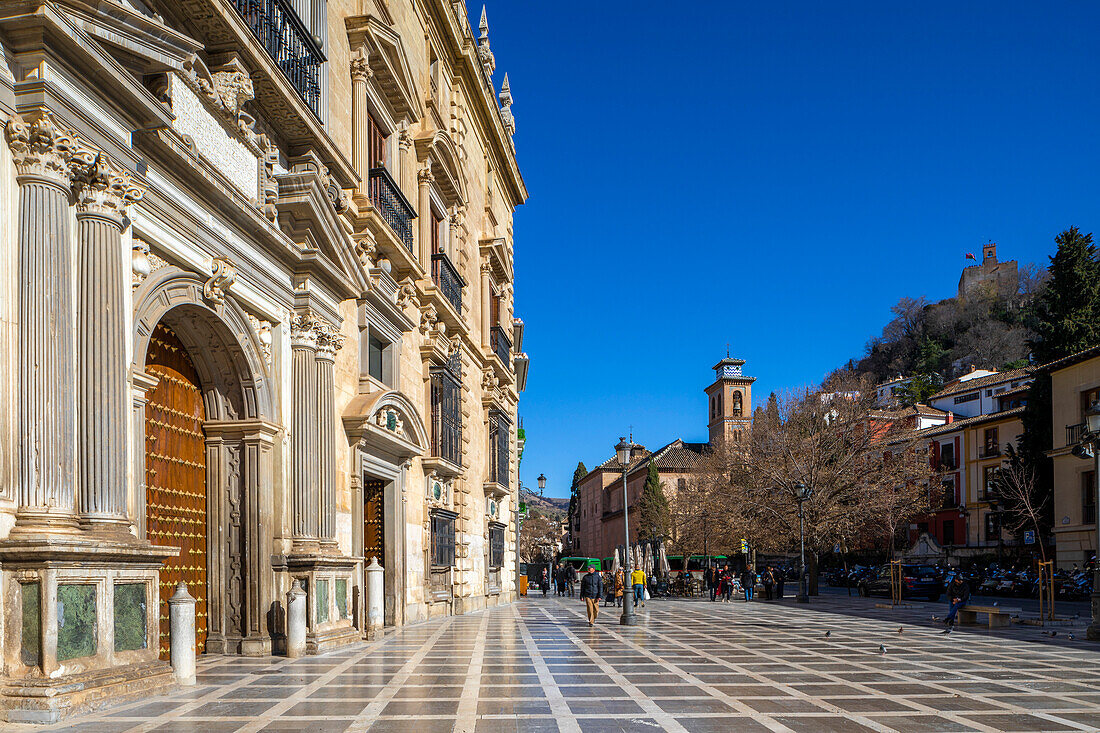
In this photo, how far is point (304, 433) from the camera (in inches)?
540

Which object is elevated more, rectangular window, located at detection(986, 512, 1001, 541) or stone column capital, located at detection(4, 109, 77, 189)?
stone column capital, located at detection(4, 109, 77, 189)

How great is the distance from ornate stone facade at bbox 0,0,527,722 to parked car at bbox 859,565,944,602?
1951cm

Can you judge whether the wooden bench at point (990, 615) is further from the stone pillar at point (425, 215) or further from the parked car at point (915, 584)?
the parked car at point (915, 584)

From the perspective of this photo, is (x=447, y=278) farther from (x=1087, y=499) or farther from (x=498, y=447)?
(x=1087, y=499)

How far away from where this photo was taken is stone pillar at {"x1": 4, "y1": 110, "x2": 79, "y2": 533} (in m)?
8.07

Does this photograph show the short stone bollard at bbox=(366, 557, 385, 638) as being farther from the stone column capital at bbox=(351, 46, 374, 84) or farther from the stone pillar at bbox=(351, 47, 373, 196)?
the stone column capital at bbox=(351, 46, 374, 84)

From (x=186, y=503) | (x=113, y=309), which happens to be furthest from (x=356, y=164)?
(x=113, y=309)

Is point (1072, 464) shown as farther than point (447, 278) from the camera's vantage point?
Yes

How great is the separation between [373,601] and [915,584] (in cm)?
2588

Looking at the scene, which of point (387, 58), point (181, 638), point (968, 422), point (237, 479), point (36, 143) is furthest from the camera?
point (968, 422)

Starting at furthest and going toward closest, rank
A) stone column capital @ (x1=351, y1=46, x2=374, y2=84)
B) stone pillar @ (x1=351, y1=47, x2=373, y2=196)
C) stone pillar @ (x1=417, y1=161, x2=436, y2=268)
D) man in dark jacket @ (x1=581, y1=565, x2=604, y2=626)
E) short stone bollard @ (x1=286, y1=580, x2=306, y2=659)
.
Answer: stone pillar @ (x1=417, y1=161, x2=436, y2=268), man in dark jacket @ (x1=581, y1=565, x2=604, y2=626), stone column capital @ (x1=351, y1=46, x2=374, y2=84), stone pillar @ (x1=351, y1=47, x2=373, y2=196), short stone bollard @ (x1=286, y1=580, x2=306, y2=659)

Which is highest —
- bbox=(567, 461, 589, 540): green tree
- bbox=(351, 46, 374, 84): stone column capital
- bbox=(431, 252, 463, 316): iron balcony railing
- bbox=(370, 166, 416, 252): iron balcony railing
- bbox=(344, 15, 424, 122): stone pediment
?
bbox=(344, 15, 424, 122): stone pediment

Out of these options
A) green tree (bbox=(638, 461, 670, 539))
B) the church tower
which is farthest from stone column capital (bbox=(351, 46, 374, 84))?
the church tower

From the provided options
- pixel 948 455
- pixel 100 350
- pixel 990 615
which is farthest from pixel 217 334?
pixel 948 455
